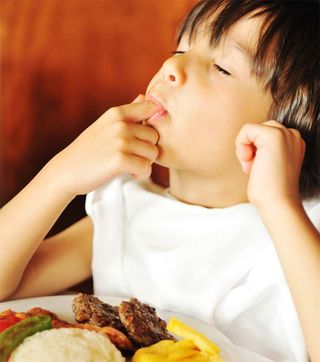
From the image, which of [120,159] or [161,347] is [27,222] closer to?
[120,159]

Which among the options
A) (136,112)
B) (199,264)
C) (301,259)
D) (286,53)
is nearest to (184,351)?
(301,259)

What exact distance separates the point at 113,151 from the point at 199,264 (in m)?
0.31

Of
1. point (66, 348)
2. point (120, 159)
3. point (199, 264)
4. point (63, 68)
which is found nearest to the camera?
point (66, 348)

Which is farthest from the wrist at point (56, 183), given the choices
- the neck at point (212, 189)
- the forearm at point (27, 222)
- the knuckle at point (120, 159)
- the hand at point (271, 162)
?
the hand at point (271, 162)

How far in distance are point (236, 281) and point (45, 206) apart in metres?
0.41

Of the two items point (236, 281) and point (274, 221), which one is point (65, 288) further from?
point (274, 221)

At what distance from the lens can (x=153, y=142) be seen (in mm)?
1178

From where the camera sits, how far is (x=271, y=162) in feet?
3.30

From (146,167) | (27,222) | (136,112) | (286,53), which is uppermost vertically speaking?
(286,53)

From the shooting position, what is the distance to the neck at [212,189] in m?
1.29

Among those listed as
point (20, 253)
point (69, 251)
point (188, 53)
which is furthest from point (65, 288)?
point (188, 53)

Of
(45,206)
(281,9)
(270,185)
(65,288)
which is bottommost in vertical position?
(65,288)

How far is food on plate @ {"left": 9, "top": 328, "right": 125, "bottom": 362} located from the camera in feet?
2.95

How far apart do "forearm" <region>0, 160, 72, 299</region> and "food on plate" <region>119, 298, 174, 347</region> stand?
0.86 feet
